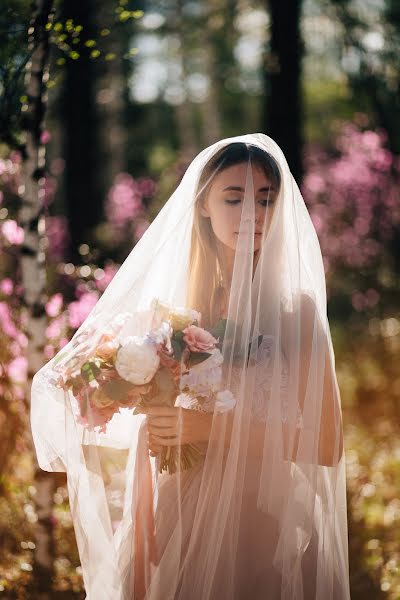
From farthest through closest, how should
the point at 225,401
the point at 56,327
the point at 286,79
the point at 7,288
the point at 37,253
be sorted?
the point at 286,79
the point at 7,288
the point at 56,327
the point at 37,253
the point at 225,401

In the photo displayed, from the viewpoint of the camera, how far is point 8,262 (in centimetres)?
539

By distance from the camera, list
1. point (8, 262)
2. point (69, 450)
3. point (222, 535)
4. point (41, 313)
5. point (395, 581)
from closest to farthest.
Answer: point (222, 535)
point (69, 450)
point (41, 313)
point (395, 581)
point (8, 262)

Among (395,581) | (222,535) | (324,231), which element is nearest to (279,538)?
(222,535)

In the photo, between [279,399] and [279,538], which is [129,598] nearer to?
[279,538]

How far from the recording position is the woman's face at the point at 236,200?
2422 mm

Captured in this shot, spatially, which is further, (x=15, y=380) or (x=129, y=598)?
(x=15, y=380)

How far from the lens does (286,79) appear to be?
7.16 meters

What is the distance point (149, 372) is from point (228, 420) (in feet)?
1.21

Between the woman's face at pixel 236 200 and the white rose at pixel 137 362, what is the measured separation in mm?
628

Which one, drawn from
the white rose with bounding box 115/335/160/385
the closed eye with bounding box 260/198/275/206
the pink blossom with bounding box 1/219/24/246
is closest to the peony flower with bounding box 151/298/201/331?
the white rose with bounding box 115/335/160/385

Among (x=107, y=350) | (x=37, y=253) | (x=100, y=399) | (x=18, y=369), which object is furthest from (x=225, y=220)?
(x=18, y=369)

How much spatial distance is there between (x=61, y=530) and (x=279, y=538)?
7.33 feet

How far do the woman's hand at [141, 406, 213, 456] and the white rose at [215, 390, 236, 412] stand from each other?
13 centimetres

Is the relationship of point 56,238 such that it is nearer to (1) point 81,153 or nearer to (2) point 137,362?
(1) point 81,153
